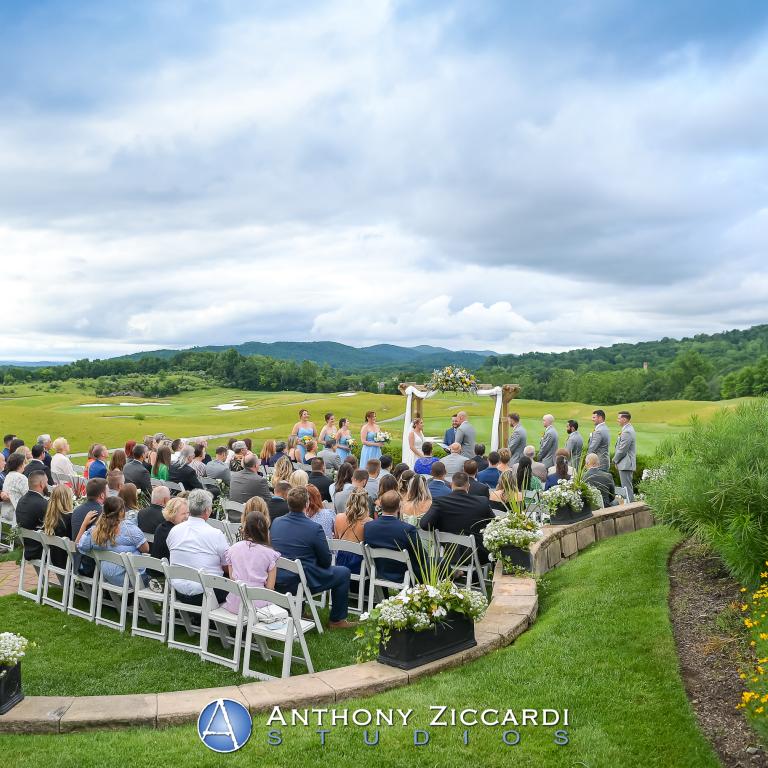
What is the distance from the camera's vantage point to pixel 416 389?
1783 centimetres

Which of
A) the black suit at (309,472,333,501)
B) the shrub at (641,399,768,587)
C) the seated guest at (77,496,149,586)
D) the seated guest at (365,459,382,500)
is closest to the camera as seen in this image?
the shrub at (641,399,768,587)

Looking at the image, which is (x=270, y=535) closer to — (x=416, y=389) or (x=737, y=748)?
(x=737, y=748)

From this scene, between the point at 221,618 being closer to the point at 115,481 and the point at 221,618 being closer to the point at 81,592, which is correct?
the point at 81,592

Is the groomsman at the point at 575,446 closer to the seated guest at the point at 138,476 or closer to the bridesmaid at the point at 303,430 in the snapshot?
the bridesmaid at the point at 303,430

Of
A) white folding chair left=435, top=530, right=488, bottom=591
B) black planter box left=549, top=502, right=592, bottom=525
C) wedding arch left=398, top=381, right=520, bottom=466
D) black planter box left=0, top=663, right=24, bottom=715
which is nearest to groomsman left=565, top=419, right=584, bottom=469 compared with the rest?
black planter box left=549, top=502, right=592, bottom=525

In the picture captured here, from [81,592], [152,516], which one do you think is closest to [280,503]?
[152,516]

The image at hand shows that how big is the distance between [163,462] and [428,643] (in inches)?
294

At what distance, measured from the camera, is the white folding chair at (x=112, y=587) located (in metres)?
6.70

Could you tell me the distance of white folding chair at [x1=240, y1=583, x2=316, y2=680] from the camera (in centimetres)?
525

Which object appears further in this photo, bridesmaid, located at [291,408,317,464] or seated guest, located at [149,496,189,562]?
bridesmaid, located at [291,408,317,464]

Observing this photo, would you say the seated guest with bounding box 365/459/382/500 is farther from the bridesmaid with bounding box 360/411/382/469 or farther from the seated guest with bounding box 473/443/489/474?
the bridesmaid with bounding box 360/411/382/469

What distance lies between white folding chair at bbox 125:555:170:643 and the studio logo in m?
1.82

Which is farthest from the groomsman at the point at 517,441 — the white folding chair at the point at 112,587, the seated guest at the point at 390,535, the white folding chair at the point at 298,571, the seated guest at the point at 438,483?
the white folding chair at the point at 112,587

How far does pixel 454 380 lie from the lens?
57.1 ft
